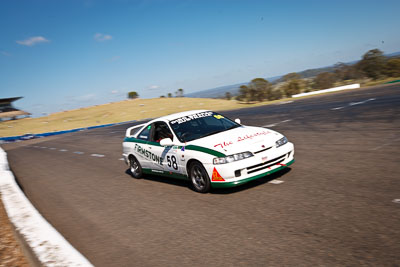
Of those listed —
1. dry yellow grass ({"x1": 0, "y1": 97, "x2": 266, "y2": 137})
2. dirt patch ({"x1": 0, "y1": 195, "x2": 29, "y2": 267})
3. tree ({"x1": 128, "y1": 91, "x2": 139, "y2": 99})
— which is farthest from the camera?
tree ({"x1": 128, "y1": 91, "x2": 139, "y2": 99})

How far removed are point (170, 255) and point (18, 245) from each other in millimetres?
1975

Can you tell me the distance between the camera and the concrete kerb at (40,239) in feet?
11.2

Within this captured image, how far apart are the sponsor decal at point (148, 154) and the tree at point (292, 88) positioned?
4945 centimetres

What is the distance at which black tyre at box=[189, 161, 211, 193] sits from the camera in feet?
19.8

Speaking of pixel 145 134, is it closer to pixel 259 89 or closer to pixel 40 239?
pixel 40 239

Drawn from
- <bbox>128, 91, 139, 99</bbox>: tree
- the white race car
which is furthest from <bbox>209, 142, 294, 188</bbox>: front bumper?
<bbox>128, 91, 139, 99</bbox>: tree

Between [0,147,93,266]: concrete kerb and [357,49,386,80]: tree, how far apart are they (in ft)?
161

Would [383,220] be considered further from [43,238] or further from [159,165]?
[159,165]

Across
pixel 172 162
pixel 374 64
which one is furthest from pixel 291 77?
pixel 172 162

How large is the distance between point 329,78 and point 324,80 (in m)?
1.03

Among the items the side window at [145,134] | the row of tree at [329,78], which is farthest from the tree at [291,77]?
the side window at [145,134]

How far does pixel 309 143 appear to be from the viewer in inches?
381

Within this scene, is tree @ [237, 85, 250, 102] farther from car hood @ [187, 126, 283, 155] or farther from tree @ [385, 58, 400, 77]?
car hood @ [187, 126, 283, 155]

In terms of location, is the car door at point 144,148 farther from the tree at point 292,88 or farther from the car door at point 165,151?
the tree at point 292,88
